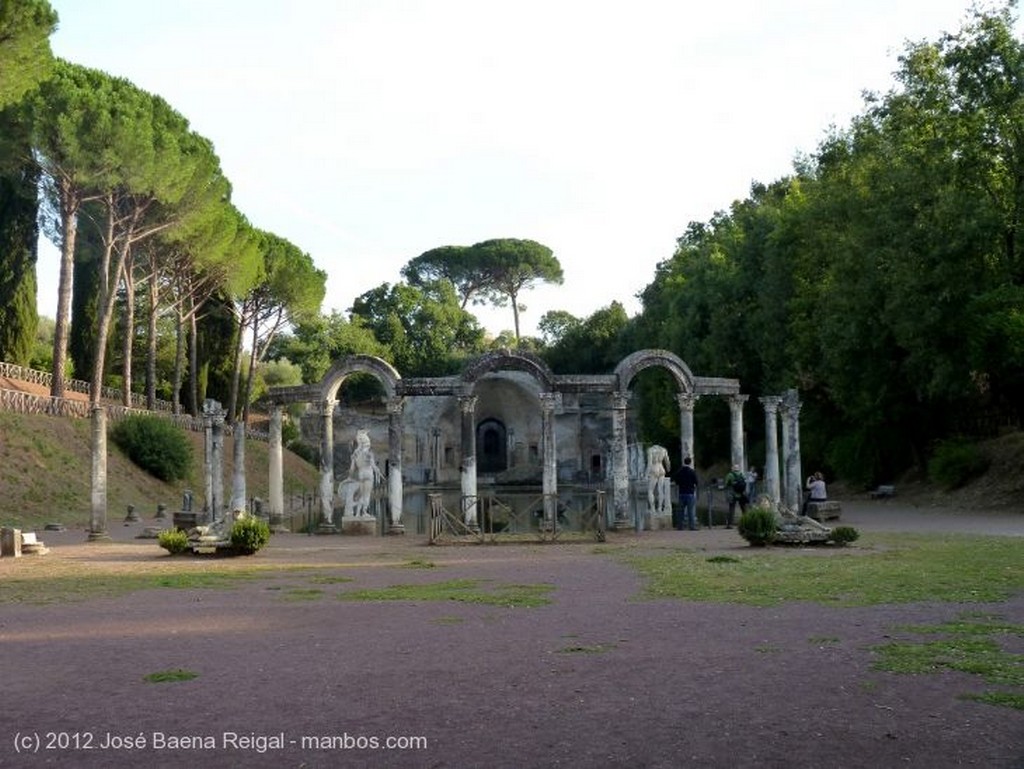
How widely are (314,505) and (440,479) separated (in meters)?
15.3

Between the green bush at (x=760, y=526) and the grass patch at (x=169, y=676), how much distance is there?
12.3m

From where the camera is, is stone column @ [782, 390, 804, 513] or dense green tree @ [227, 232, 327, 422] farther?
dense green tree @ [227, 232, 327, 422]

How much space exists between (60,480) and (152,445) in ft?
18.4

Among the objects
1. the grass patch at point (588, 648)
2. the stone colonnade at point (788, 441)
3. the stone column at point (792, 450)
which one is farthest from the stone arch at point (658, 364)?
the grass patch at point (588, 648)

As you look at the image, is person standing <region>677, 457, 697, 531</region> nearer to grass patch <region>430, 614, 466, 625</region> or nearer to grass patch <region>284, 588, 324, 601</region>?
grass patch <region>284, 588, 324, 601</region>

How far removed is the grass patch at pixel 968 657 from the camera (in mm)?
6258

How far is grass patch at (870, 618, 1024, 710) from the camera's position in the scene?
6.26 meters

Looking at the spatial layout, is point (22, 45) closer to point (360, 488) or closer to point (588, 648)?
point (360, 488)

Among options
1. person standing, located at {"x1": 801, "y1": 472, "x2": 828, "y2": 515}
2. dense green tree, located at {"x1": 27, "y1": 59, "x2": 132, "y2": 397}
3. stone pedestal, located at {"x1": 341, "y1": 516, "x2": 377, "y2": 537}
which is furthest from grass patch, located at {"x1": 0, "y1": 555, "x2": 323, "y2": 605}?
dense green tree, located at {"x1": 27, "y1": 59, "x2": 132, "y2": 397}

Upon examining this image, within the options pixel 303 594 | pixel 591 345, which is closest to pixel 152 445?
pixel 303 594

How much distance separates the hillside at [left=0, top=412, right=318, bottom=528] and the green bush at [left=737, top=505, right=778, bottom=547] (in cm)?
1717

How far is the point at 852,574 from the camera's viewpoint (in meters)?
13.0

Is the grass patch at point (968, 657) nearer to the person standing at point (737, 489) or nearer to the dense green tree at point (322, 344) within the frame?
the person standing at point (737, 489)

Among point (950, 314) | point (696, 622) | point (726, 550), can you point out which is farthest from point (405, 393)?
point (696, 622)
